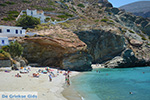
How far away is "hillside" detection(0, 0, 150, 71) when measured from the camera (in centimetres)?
3908

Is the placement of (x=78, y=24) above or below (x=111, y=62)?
above

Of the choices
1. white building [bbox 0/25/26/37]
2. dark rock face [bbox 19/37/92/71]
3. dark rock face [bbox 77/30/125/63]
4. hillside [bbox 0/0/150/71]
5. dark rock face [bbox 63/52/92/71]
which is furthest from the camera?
dark rock face [bbox 77/30/125/63]

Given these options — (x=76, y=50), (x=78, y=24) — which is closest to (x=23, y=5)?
(x=78, y=24)

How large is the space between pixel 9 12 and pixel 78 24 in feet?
111

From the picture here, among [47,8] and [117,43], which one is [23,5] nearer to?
[47,8]

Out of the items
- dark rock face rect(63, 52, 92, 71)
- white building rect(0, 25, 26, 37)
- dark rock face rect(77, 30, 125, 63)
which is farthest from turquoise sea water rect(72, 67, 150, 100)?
dark rock face rect(77, 30, 125, 63)

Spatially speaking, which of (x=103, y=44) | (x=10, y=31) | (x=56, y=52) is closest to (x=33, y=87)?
(x=56, y=52)

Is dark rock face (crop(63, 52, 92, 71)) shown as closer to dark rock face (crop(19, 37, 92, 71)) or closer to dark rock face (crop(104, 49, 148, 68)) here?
dark rock face (crop(19, 37, 92, 71))

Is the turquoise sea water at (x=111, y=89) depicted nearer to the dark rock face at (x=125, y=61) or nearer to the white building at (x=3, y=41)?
the white building at (x=3, y=41)

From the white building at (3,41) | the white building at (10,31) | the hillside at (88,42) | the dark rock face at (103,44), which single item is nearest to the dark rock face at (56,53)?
the hillside at (88,42)

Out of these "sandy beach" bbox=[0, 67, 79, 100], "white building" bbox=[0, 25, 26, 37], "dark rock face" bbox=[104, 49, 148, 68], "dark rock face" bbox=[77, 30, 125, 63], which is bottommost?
"dark rock face" bbox=[104, 49, 148, 68]

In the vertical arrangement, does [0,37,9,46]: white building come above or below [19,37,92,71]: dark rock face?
above

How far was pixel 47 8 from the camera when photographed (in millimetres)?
76562

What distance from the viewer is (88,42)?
187ft
